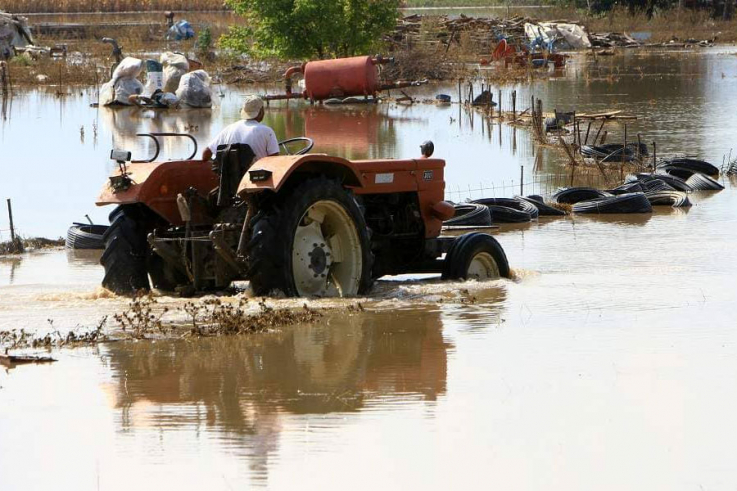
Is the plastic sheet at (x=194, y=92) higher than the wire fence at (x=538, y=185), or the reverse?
the plastic sheet at (x=194, y=92)

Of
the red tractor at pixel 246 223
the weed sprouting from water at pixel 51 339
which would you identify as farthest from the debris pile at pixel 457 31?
the weed sprouting from water at pixel 51 339

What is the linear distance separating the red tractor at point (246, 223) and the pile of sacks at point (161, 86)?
27444 millimetres

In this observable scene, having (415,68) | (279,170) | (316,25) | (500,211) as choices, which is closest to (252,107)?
(279,170)

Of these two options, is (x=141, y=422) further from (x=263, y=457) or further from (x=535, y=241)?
(x=535, y=241)

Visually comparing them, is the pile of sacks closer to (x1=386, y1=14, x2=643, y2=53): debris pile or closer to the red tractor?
(x1=386, y1=14, x2=643, y2=53): debris pile

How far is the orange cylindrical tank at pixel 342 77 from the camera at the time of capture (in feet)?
127

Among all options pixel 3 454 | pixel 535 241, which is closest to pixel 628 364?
pixel 3 454

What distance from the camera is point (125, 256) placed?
10961 mm

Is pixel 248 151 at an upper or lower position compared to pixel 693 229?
upper

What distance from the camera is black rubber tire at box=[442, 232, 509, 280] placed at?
477 inches

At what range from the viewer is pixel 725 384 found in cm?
812

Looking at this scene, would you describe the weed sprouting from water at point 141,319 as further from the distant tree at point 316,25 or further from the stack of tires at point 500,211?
the distant tree at point 316,25

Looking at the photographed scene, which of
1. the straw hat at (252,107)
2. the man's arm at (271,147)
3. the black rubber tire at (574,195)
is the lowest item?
the black rubber tire at (574,195)

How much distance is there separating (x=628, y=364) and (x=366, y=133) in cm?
2266
